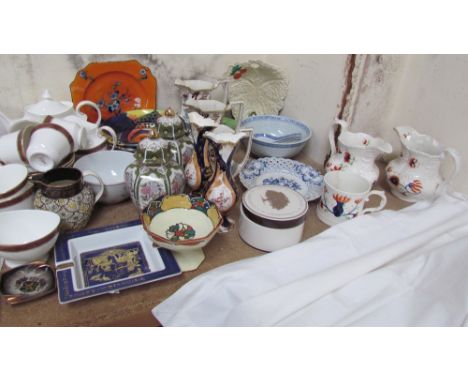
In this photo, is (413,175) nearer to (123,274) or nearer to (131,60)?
(123,274)

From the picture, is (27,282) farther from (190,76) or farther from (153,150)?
(190,76)

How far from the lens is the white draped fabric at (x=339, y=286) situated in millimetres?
724

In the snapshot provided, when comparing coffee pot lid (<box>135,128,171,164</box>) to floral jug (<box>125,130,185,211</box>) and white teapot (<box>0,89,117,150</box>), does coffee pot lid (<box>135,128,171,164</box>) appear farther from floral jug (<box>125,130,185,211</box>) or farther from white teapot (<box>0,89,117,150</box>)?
white teapot (<box>0,89,117,150</box>)

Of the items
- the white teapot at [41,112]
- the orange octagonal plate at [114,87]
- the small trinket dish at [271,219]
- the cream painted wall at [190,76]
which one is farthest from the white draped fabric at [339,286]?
the orange octagonal plate at [114,87]

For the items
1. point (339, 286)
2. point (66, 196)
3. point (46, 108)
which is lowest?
point (339, 286)

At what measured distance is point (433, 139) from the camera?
1093mm

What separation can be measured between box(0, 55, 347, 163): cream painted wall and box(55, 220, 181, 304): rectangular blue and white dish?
0.58 m

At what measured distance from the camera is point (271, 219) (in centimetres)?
81

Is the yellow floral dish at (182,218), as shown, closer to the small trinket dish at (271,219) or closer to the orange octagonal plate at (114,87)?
the small trinket dish at (271,219)

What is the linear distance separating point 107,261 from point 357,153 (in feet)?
2.22

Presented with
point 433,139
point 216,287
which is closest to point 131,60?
point 216,287

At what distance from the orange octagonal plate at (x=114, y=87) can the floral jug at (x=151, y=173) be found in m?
0.47

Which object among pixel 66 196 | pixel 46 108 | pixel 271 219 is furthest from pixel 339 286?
pixel 46 108

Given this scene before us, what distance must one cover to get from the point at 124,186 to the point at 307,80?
0.67 m
